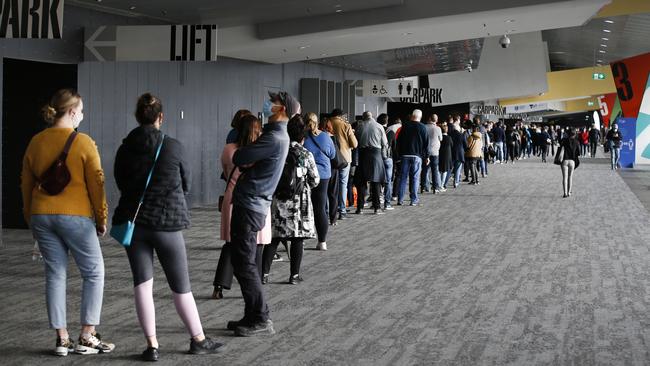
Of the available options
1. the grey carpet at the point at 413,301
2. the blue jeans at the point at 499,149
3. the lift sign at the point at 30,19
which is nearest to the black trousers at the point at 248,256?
the grey carpet at the point at 413,301

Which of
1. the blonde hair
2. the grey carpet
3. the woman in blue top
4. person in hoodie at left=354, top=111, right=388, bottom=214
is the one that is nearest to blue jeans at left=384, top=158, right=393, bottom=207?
person in hoodie at left=354, top=111, right=388, bottom=214

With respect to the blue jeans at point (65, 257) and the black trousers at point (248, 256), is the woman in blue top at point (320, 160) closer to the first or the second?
the black trousers at point (248, 256)

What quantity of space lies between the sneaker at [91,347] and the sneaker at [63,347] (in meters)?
0.05

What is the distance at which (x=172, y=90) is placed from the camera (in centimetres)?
1602

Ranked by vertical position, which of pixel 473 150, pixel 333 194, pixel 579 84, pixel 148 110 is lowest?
pixel 333 194

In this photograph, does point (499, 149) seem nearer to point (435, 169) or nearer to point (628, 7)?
point (628, 7)

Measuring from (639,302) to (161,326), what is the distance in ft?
12.7

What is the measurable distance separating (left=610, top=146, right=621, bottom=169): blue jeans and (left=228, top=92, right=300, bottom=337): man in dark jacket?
28.2 metres

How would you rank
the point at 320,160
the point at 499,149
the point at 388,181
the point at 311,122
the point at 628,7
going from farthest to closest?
the point at 499,149 → the point at 628,7 → the point at 388,181 → the point at 320,160 → the point at 311,122

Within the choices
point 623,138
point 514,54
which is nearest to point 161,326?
point 623,138

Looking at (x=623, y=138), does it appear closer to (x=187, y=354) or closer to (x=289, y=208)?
(x=289, y=208)

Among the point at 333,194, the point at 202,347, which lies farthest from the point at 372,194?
the point at 202,347

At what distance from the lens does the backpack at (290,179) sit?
25.5ft

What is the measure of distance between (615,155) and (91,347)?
30.2 meters
